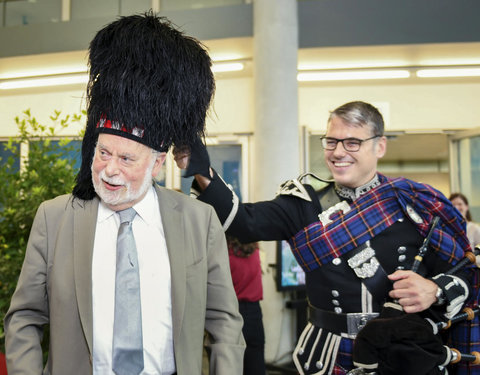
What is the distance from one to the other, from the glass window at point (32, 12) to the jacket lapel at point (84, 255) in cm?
538

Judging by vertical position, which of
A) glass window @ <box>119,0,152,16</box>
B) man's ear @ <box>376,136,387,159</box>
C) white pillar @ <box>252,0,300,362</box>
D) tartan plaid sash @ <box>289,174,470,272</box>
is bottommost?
tartan plaid sash @ <box>289,174,470,272</box>

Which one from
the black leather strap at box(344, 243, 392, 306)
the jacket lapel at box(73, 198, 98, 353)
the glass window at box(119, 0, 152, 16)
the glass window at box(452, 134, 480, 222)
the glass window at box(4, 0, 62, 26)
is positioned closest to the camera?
the jacket lapel at box(73, 198, 98, 353)

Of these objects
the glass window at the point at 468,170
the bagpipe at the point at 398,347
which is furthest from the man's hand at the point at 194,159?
the glass window at the point at 468,170

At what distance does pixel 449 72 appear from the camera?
571 cm

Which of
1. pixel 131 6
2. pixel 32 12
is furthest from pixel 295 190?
pixel 32 12

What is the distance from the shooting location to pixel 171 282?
4.55ft

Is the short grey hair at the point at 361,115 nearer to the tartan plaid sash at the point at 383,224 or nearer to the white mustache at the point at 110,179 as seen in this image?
the tartan plaid sash at the point at 383,224

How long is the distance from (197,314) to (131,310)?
0.19 m

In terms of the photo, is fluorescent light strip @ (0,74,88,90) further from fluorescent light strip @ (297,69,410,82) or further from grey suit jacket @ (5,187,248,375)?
grey suit jacket @ (5,187,248,375)

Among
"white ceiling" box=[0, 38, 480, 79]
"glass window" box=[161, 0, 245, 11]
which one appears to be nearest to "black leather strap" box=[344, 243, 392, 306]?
"white ceiling" box=[0, 38, 480, 79]

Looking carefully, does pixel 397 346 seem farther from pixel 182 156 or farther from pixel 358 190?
pixel 182 156

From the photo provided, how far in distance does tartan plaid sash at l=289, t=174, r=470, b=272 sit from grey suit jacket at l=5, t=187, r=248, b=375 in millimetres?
567

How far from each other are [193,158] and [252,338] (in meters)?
2.43

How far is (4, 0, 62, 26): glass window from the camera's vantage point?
19.9 ft
